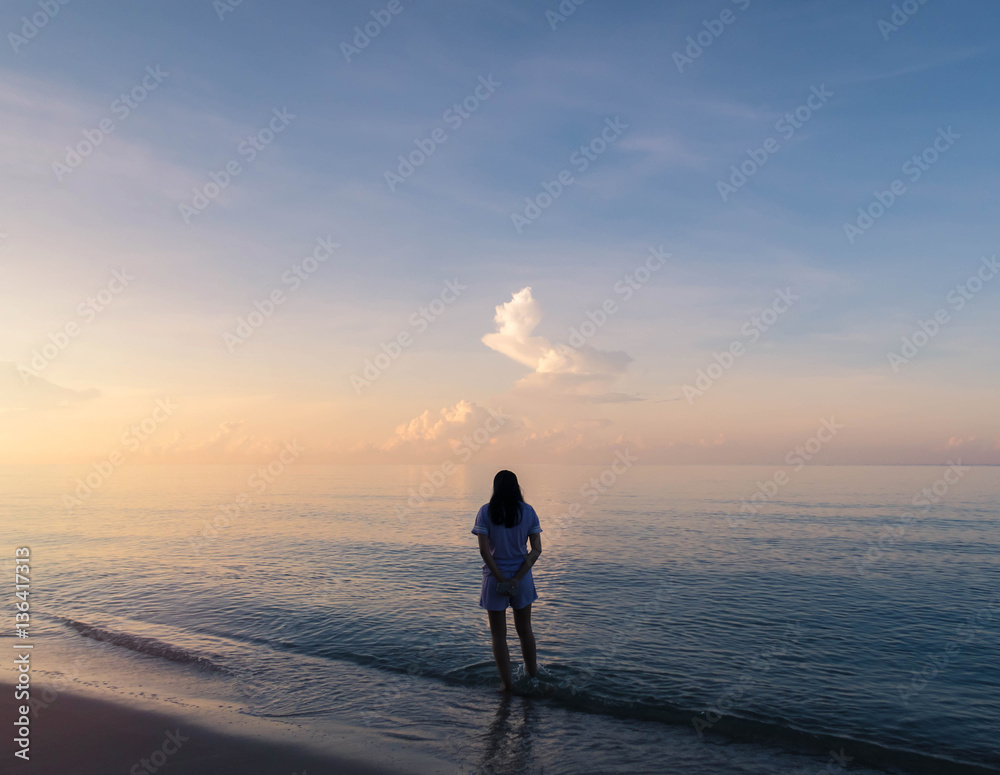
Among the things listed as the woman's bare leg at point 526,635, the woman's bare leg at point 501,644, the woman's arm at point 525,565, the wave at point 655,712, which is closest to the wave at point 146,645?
the wave at point 655,712

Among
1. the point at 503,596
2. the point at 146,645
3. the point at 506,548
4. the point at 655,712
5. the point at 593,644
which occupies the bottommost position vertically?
the point at 146,645

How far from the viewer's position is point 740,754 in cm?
765

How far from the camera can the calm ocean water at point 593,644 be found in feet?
26.5

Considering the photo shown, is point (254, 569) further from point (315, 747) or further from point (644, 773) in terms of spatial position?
point (644, 773)

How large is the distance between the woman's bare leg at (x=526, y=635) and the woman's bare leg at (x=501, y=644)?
23 centimetres

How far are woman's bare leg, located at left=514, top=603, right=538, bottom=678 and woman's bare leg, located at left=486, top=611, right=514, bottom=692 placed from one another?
227 mm

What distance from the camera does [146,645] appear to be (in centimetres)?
1253

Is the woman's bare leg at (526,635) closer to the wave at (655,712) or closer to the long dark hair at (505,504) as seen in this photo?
the wave at (655,712)

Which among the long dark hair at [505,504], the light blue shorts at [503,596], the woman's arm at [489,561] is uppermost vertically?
the long dark hair at [505,504]

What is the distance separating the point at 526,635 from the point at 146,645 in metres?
9.08

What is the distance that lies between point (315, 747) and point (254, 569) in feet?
54.3

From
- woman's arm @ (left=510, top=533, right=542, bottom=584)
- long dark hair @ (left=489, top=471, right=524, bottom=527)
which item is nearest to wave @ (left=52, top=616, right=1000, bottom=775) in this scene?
woman's arm @ (left=510, top=533, right=542, bottom=584)

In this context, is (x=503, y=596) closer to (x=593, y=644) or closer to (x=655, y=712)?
(x=655, y=712)

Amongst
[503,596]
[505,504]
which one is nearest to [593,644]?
[503,596]
